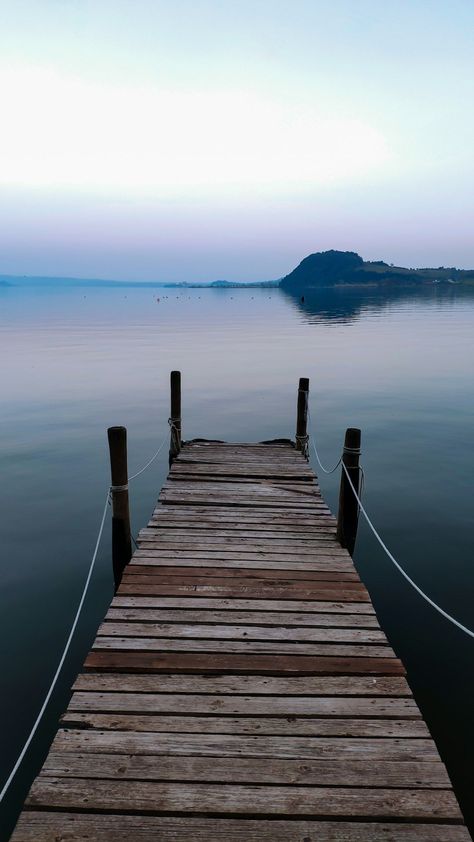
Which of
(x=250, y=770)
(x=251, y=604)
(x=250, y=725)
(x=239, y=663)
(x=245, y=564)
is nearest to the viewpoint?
(x=250, y=770)

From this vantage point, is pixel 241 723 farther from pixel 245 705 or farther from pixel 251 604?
pixel 251 604

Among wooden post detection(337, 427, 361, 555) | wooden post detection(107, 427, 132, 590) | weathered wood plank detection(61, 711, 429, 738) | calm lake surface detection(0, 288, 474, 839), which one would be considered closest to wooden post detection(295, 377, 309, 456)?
calm lake surface detection(0, 288, 474, 839)

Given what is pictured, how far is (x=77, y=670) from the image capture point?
25.1ft

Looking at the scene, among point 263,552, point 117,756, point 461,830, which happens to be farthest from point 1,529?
point 461,830

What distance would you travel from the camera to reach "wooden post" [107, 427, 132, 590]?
7836mm

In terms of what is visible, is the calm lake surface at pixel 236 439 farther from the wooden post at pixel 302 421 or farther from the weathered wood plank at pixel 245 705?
the wooden post at pixel 302 421

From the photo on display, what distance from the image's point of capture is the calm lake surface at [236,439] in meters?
7.46

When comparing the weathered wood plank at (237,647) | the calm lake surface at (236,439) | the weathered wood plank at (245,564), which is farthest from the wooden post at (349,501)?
the weathered wood plank at (237,647)

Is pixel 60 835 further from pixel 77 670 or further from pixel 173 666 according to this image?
pixel 77 670

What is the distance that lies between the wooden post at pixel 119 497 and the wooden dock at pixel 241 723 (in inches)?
32.3

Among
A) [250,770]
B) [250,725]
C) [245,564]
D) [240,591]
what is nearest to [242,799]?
[250,770]

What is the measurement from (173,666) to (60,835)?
1761 millimetres

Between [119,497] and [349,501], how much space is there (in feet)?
12.1

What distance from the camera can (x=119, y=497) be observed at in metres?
8.03
